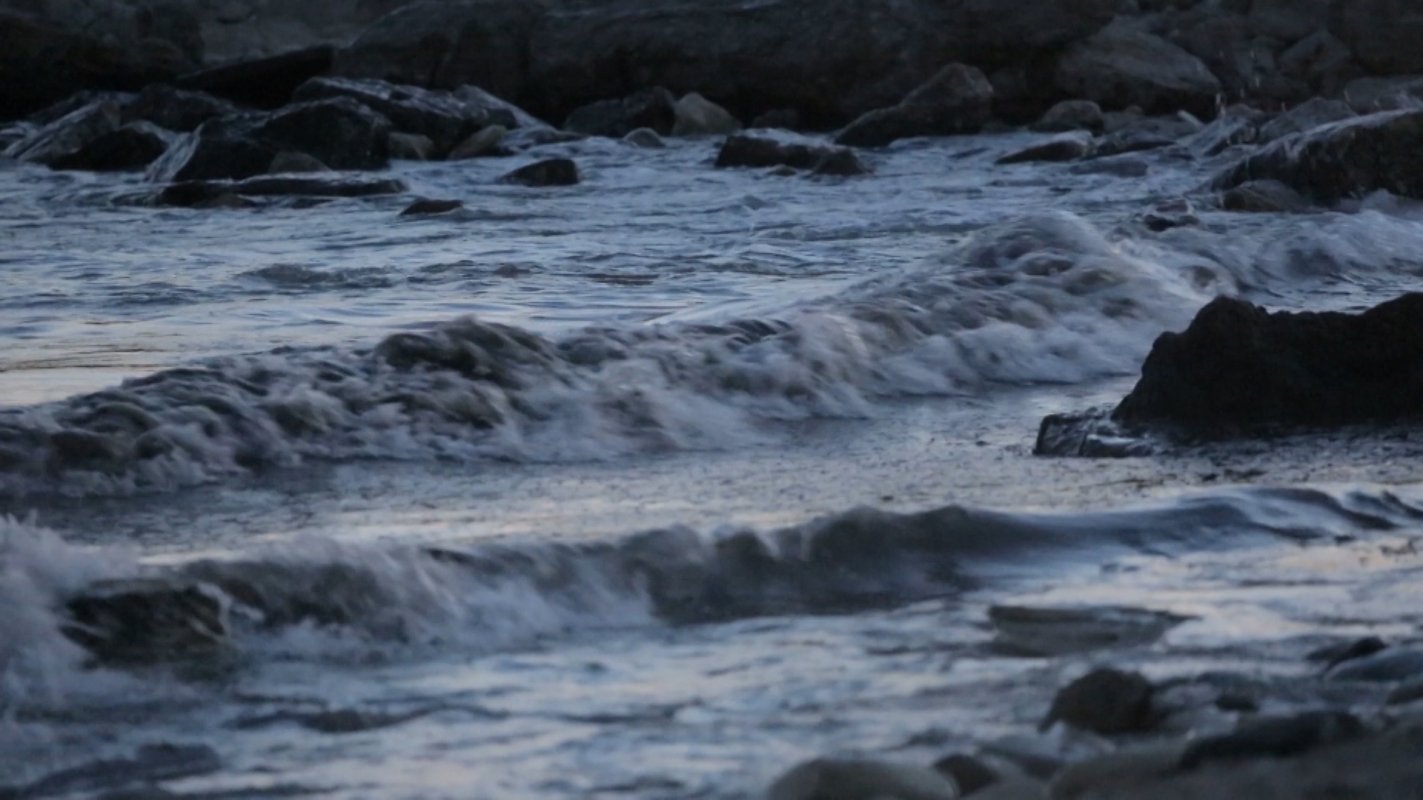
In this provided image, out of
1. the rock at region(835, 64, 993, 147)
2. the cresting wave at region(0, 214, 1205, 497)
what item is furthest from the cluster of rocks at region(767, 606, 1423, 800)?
the rock at region(835, 64, 993, 147)

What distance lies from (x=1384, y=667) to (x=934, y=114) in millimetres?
12827

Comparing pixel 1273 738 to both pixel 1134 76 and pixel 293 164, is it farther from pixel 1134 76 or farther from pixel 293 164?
pixel 1134 76

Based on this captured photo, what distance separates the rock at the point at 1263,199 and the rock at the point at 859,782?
19.9 feet

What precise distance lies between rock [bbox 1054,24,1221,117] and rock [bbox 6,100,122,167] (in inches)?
290

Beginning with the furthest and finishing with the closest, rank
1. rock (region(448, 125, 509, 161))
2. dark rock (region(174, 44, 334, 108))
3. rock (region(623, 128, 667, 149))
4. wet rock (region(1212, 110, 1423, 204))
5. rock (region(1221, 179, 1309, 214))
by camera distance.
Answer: dark rock (region(174, 44, 334, 108)) → rock (region(623, 128, 667, 149)) → rock (region(448, 125, 509, 161)) → wet rock (region(1212, 110, 1423, 204)) → rock (region(1221, 179, 1309, 214))

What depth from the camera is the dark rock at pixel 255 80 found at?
57.5 ft

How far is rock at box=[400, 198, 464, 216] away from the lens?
8727mm

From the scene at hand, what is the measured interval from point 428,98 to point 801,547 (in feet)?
41.0

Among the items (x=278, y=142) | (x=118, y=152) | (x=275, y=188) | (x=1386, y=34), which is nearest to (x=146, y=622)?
(x=275, y=188)

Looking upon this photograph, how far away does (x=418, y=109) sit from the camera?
14.0m

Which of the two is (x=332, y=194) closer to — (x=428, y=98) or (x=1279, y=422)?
(x=428, y=98)

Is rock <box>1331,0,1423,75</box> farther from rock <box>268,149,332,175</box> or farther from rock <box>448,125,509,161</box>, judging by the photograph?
rock <box>268,149,332,175</box>

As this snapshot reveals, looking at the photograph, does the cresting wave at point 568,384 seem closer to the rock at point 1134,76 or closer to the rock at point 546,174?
the rock at point 546,174

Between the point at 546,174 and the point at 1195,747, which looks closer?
the point at 1195,747
